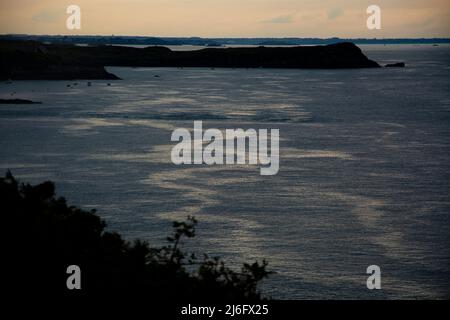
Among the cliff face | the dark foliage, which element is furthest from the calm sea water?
the cliff face

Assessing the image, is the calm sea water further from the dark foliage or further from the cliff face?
the cliff face

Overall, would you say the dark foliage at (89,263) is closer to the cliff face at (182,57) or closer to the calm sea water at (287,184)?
the calm sea water at (287,184)

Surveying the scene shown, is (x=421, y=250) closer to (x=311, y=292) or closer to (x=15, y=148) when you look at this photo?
(x=311, y=292)

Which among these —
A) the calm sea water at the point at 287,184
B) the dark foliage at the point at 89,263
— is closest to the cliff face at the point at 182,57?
the calm sea water at the point at 287,184

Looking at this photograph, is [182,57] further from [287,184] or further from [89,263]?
[89,263]

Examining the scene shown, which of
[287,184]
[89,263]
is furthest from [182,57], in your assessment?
[89,263]
